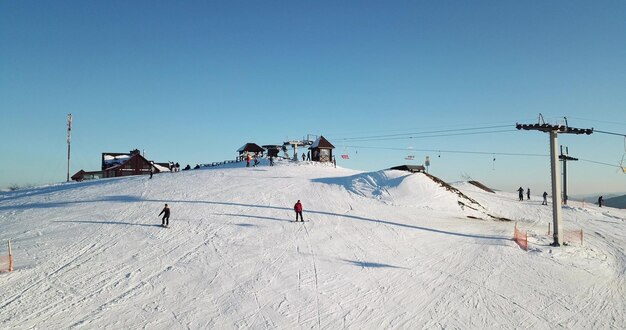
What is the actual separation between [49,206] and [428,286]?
91.6 feet

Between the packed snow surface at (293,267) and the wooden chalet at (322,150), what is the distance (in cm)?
2726

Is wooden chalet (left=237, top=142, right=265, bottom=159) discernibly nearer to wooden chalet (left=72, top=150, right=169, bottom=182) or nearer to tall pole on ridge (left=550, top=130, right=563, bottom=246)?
wooden chalet (left=72, top=150, right=169, bottom=182)

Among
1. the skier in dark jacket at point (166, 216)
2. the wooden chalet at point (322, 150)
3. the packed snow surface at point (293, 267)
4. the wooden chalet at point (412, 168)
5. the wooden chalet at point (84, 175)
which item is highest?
the wooden chalet at point (322, 150)

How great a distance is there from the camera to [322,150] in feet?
185

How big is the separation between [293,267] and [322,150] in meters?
41.7

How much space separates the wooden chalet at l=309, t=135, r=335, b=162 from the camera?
56.0 metres

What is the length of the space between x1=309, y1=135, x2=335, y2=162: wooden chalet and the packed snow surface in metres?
27.3

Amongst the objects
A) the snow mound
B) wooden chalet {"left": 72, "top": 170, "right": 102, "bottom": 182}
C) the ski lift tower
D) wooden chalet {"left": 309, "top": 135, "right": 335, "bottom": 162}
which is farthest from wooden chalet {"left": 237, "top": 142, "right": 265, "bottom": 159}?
the ski lift tower

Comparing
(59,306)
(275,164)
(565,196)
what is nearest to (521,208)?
(565,196)

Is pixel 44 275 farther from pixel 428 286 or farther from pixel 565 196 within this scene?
pixel 565 196

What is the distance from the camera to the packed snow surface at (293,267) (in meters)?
11.5

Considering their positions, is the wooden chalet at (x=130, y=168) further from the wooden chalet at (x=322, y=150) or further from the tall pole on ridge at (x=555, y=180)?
the tall pole on ridge at (x=555, y=180)

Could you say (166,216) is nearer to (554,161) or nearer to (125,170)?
(554,161)

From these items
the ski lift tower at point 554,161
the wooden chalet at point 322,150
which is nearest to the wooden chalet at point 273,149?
the wooden chalet at point 322,150
